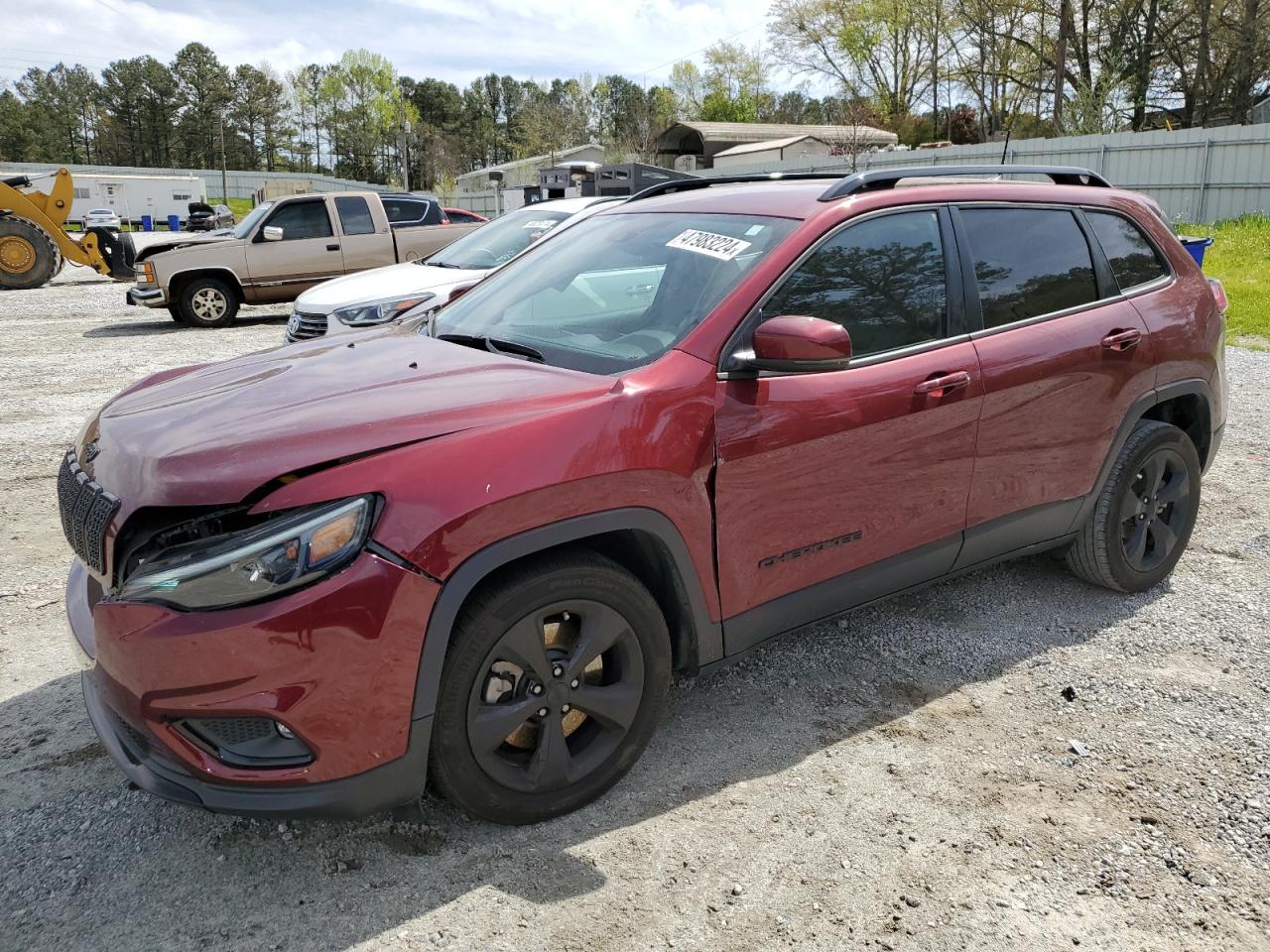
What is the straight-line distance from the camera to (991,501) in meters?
3.59

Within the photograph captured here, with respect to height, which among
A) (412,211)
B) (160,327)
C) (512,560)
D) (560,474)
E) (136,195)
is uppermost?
(136,195)

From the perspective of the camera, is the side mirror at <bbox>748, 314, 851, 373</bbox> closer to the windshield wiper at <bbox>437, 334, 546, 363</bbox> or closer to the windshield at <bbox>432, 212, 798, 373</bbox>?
the windshield at <bbox>432, 212, 798, 373</bbox>

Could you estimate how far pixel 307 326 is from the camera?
345 inches

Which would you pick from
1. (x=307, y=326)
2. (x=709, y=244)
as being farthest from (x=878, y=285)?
(x=307, y=326)

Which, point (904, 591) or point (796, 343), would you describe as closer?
point (796, 343)

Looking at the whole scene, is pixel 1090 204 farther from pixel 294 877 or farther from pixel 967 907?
pixel 294 877

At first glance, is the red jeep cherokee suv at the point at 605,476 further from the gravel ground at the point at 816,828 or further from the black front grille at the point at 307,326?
the black front grille at the point at 307,326

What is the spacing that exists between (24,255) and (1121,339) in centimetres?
2147

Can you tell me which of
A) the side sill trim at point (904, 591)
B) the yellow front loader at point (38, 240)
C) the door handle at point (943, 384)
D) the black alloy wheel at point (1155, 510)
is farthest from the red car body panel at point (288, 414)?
the yellow front loader at point (38, 240)

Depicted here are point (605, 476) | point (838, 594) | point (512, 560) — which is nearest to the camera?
point (512, 560)

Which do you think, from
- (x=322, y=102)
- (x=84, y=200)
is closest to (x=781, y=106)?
(x=322, y=102)

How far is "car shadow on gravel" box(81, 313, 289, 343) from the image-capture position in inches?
527

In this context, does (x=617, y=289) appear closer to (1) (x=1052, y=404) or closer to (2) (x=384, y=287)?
(1) (x=1052, y=404)

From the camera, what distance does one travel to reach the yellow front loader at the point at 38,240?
1916 cm
